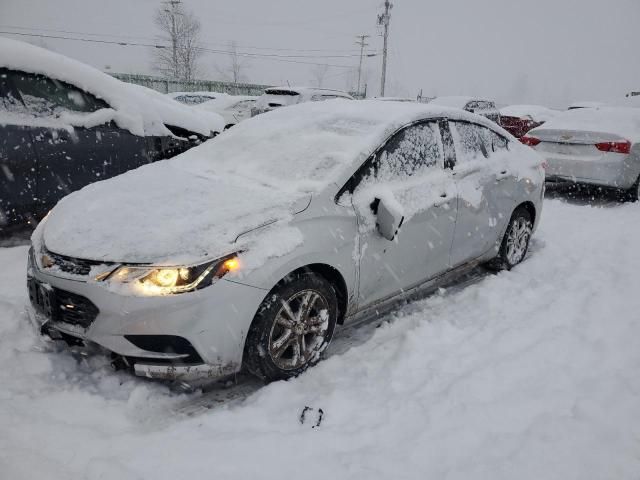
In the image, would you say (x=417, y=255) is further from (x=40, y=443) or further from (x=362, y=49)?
(x=362, y=49)

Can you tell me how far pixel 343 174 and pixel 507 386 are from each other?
5.24 ft

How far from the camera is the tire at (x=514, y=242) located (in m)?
4.39

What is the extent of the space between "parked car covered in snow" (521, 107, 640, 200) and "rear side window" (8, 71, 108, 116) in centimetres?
649

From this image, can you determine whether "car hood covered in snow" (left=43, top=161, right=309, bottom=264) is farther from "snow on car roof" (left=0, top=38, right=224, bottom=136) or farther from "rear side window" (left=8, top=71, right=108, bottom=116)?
"snow on car roof" (left=0, top=38, right=224, bottom=136)

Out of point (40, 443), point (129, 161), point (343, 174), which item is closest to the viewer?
point (40, 443)

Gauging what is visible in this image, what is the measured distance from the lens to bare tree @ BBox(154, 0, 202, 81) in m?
43.7

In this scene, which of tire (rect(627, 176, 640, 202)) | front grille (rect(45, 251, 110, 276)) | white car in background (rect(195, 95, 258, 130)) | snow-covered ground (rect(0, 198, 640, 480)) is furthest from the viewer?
white car in background (rect(195, 95, 258, 130))

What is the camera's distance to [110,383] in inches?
99.9

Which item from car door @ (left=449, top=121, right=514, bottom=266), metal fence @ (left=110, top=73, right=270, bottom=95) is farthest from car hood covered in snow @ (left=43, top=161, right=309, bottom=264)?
metal fence @ (left=110, top=73, right=270, bottom=95)

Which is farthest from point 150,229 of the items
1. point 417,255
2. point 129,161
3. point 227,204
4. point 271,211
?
point 129,161

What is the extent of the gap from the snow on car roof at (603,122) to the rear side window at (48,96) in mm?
6635

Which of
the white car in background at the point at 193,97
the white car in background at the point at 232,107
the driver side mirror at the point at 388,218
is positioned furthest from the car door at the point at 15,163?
the white car in background at the point at 193,97

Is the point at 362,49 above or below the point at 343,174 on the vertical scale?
above

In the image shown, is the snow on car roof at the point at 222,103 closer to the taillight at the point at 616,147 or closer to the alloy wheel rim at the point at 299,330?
the taillight at the point at 616,147
